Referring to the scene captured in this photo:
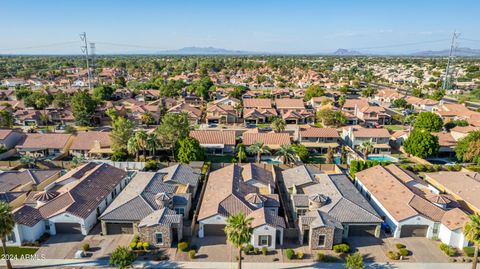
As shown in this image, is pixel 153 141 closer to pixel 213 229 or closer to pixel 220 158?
pixel 220 158

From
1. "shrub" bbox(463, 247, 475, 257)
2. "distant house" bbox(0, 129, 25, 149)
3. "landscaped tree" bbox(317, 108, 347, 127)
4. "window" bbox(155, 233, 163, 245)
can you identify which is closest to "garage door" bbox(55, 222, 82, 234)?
"window" bbox(155, 233, 163, 245)

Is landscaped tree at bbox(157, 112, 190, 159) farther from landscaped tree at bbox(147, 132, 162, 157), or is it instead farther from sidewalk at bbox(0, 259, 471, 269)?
sidewalk at bbox(0, 259, 471, 269)

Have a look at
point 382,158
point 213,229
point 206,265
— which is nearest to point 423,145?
point 382,158

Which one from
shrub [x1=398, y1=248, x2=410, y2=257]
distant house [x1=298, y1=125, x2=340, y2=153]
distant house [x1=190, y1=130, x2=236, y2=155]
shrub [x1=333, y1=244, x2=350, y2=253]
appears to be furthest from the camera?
distant house [x1=298, y1=125, x2=340, y2=153]

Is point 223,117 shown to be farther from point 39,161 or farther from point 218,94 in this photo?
point 39,161

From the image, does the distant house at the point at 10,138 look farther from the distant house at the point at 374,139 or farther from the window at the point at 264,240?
the distant house at the point at 374,139

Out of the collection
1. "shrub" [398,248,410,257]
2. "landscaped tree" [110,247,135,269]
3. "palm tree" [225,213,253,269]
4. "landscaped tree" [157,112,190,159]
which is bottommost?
"shrub" [398,248,410,257]
